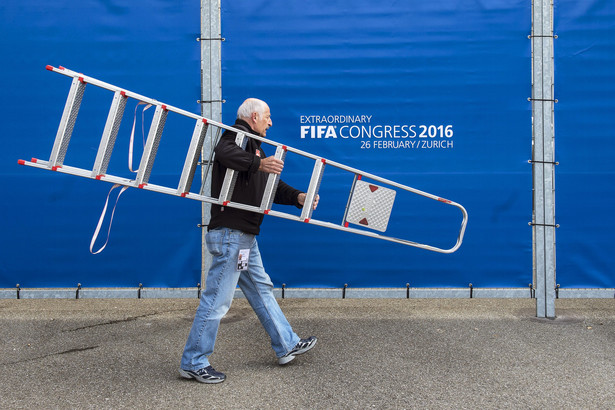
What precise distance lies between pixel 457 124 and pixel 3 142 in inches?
151

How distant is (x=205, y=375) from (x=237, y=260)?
0.72 m

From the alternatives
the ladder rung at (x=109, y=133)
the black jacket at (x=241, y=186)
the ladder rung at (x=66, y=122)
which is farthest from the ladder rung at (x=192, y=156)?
the ladder rung at (x=66, y=122)

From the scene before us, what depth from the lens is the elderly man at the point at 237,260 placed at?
350cm

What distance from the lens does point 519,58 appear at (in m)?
4.83

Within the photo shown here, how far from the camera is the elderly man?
11.5ft

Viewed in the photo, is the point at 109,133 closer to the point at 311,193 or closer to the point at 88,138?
the point at 311,193

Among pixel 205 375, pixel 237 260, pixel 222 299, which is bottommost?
pixel 205 375

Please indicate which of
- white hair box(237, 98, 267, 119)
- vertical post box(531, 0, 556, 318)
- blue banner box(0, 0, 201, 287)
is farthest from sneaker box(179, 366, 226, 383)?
vertical post box(531, 0, 556, 318)

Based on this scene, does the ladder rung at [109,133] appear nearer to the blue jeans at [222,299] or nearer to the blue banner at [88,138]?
the blue jeans at [222,299]

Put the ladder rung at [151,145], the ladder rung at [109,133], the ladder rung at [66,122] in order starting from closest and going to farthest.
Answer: the ladder rung at [66,122] < the ladder rung at [109,133] < the ladder rung at [151,145]

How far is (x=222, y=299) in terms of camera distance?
3568 millimetres

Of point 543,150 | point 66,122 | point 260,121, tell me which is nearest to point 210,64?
point 260,121

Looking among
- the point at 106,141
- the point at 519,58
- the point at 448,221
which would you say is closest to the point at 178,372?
the point at 106,141

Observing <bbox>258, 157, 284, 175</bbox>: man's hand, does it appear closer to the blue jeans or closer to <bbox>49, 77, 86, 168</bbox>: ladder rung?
the blue jeans
